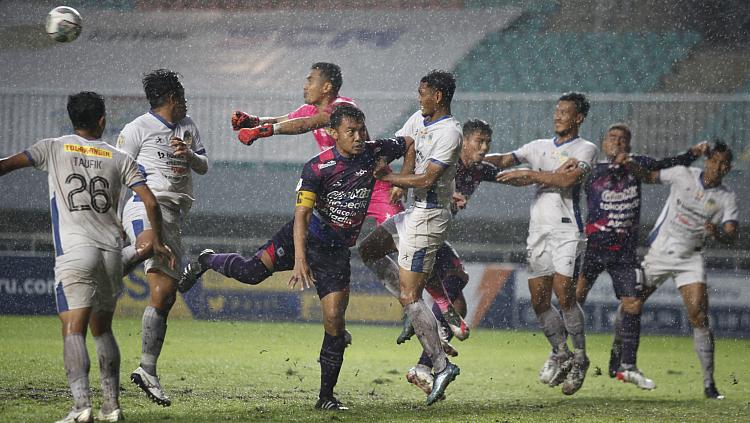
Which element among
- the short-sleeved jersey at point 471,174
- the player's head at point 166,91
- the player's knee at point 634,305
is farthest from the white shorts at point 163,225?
the player's knee at point 634,305

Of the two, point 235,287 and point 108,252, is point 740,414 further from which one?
point 235,287

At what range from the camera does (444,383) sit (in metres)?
5.95

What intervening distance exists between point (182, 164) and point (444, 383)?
6.96 feet

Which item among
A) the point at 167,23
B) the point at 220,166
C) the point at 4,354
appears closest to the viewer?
the point at 4,354

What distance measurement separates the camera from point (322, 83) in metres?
7.02

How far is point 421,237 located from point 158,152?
1722 mm

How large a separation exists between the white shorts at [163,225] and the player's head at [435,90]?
1717 millimetres

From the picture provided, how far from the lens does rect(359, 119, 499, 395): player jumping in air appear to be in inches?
262

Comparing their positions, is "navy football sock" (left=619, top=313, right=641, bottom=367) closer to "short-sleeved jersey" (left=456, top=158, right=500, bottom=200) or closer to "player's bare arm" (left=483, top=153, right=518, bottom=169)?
"player's bare arm" (left=483, top=153, right=518, bottom=169)

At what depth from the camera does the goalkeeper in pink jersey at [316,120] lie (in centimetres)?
661

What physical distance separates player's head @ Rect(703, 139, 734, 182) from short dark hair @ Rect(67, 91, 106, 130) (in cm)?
493

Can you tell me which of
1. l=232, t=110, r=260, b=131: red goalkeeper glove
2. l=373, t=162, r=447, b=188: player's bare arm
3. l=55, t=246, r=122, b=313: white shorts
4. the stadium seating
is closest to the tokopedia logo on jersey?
l=55, t=246, r=122, b=313: white shorts

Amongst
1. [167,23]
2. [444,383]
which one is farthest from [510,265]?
[167,23]

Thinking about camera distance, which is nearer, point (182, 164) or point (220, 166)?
point (182, 164)
